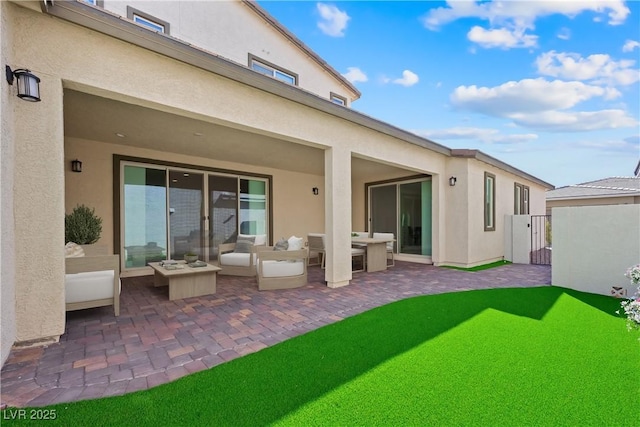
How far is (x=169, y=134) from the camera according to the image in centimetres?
560

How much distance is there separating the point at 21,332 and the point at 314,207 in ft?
27.6

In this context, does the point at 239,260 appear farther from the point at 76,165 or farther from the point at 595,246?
the point at 595,246

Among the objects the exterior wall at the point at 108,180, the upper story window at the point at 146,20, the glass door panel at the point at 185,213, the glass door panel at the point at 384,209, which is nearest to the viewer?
the exterior wall at the point at 108,180

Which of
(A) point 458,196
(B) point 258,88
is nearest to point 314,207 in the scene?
(A) point 458,196

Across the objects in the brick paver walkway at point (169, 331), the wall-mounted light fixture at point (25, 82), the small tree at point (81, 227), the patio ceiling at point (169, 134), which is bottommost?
the brick paver walkway at point (169, 331)

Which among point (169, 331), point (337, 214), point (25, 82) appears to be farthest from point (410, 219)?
point (25, 82)

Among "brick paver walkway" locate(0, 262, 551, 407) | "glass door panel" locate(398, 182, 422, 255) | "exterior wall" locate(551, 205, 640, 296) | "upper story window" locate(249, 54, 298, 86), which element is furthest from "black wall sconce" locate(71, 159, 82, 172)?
"exterior wall" locate(551, 205, 640, 296)

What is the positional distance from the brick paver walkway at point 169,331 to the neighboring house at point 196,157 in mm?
431

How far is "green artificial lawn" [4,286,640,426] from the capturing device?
1856mm

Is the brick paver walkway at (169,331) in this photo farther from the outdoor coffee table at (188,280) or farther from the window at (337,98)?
the window at (337,98)

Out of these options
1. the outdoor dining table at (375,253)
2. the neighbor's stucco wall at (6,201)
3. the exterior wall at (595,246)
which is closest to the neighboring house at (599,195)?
the exterior wall at (595,246)

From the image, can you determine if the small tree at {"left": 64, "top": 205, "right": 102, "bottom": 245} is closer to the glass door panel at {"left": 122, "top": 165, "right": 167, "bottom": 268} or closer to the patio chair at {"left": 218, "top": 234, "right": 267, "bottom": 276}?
the glass door panel at {"left": 122, "top": 165, "right": 167, "bottom": 268}

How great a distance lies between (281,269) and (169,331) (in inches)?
92.6

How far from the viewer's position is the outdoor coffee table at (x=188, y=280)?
4598 millimetres
